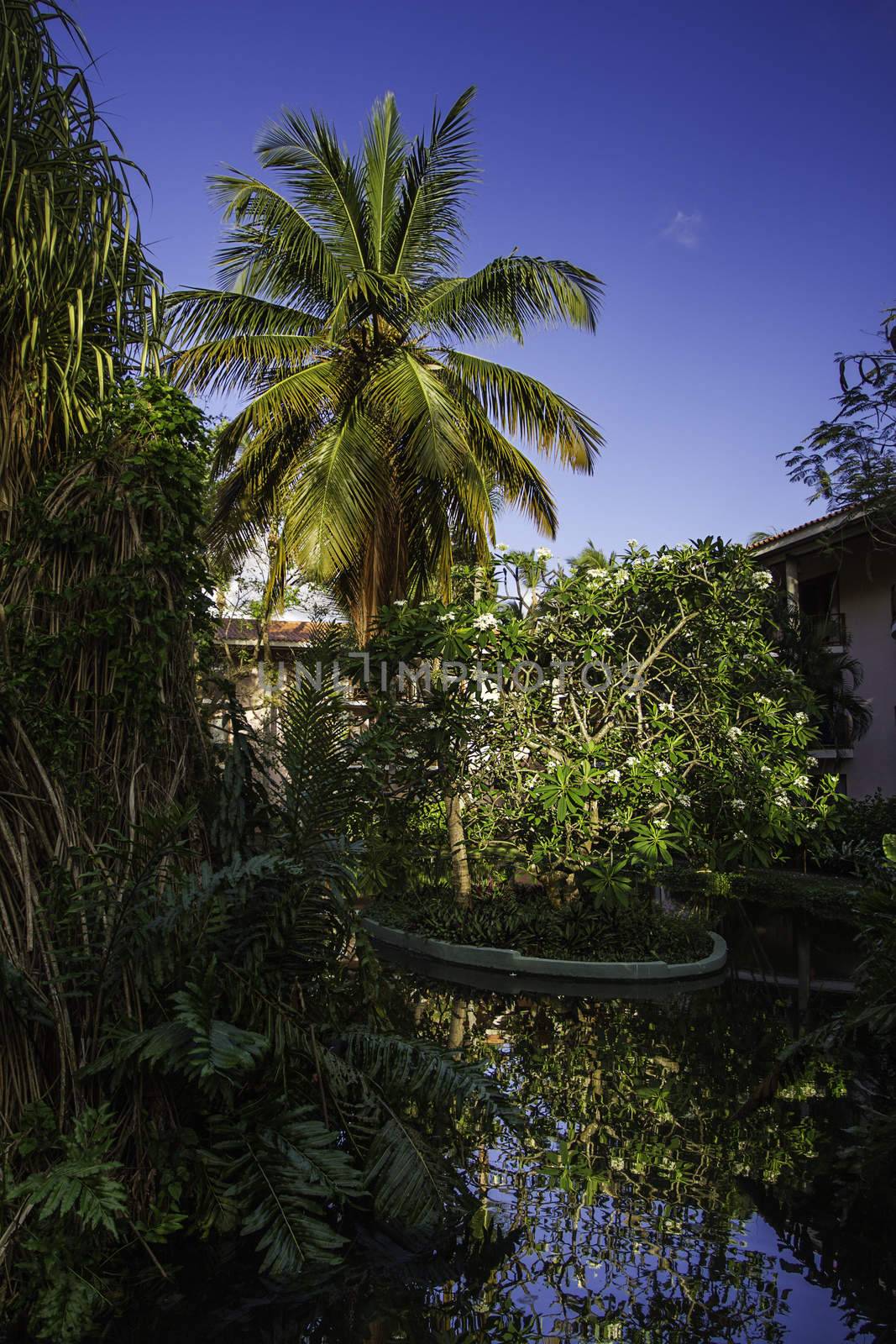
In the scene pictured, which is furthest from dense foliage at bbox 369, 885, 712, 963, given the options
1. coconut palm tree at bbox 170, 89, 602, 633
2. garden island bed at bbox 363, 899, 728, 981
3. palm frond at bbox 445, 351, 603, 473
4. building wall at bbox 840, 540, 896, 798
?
building wall at bbox 840, 540, 896, 798

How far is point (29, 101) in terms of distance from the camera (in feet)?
14.5

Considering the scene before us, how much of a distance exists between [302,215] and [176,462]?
11500mm

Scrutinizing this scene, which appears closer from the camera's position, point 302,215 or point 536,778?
point 536,778

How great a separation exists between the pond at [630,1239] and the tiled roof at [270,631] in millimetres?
13977

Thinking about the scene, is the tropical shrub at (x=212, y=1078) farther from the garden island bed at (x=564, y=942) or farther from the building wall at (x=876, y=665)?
the building wall at (x=876, y=665)

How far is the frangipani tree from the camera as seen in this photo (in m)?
11.4

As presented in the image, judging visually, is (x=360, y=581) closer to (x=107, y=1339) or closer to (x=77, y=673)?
(x=77, y=673)

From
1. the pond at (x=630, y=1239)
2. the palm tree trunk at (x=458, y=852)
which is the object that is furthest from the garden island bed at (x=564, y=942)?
the pond at (x=630, y=1239)

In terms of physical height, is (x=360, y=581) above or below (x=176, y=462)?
above

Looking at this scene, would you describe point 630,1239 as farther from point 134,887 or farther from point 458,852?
point 458,852

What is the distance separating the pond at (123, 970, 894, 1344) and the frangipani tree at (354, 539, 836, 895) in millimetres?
4120

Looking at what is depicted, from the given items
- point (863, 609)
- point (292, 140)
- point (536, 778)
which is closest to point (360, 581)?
point (536, 778)

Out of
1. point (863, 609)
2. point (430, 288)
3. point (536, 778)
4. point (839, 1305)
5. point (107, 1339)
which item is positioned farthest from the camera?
point (863, 609)

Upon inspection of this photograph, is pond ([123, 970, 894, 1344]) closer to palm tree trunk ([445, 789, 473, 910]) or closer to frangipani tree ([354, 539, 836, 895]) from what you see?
frangipani tree ([354, 539, 836, 895])
